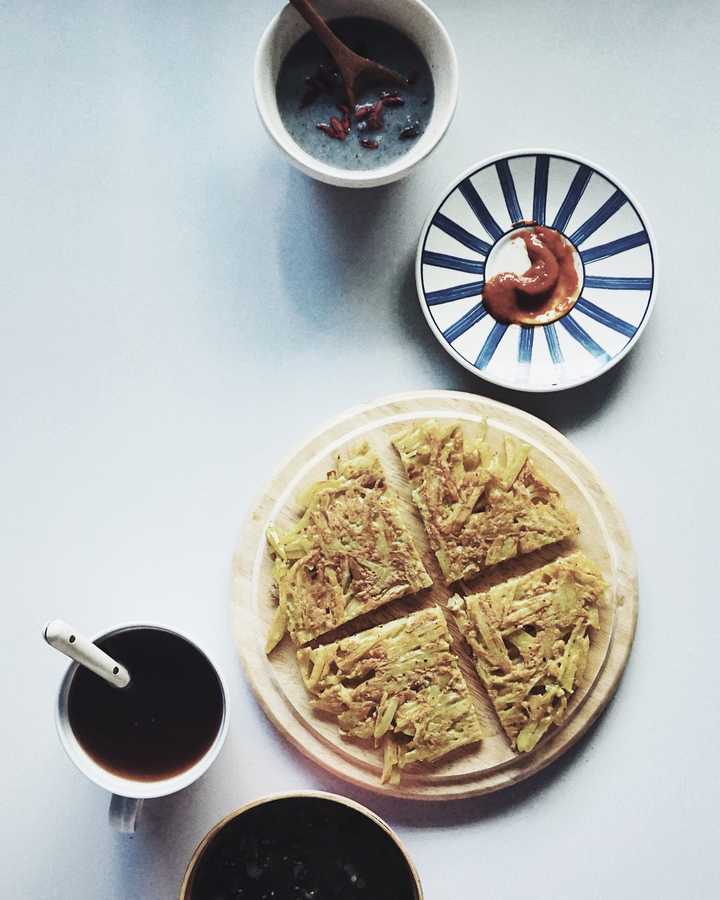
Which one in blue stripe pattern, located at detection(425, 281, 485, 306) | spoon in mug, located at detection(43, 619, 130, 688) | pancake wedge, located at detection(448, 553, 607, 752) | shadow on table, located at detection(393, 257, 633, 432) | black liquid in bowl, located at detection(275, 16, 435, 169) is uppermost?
black liquid in bowl, located at detection(275, 16, 435, 169)

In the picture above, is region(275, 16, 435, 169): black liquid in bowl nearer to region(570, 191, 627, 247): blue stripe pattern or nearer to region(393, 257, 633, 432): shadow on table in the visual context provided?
region(393, 257, 633, 432): shadow on table

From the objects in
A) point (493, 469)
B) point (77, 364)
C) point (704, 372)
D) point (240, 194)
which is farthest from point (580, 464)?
point (77, 364)

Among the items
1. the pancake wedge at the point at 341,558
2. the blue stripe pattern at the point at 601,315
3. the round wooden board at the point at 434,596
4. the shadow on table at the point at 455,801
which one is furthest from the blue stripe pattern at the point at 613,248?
the shadow on table at the point at 455,801

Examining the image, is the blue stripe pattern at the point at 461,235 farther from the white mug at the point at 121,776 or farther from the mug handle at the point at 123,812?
the mug handle at the point at 123,812

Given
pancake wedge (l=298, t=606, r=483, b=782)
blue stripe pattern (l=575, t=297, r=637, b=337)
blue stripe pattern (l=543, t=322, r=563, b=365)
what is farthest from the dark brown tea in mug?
blue stripe pattern (l=575, t=297, r=637, b=337)

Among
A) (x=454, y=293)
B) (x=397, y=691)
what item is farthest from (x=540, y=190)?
(x=397, y=691)
